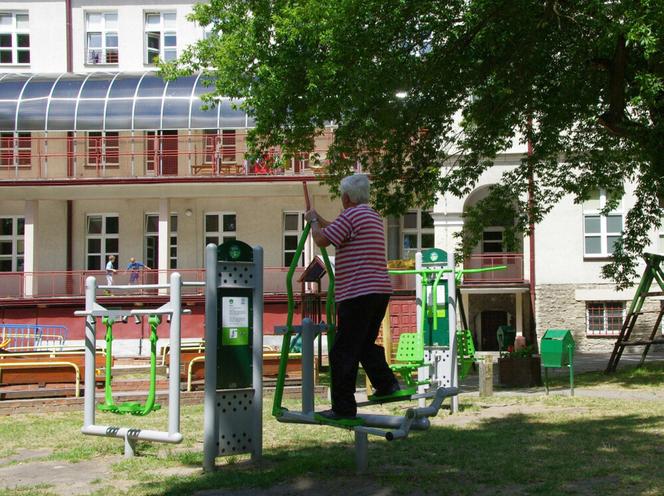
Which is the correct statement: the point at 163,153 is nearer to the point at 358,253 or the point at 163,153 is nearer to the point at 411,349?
the point at 411,349

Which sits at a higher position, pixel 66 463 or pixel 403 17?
pixel 403 17

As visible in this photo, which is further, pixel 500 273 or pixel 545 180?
pixel 500 273

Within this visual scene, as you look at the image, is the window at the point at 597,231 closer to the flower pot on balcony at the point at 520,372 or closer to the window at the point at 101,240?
the flower pot on balcony at the point at 520,372

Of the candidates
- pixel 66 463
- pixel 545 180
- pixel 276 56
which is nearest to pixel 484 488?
pixel 66 463

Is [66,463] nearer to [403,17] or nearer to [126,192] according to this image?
[403,17]

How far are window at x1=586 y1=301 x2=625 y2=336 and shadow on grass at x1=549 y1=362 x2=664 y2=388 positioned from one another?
35.9ft

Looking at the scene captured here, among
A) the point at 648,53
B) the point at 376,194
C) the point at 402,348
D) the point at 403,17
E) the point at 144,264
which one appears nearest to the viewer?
the point at 402,348

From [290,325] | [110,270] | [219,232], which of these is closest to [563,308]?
[219,232]

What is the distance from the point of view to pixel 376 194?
1908 cm

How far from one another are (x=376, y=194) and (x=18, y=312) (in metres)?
17.9

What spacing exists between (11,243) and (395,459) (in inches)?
1175

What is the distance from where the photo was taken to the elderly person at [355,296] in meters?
6.78

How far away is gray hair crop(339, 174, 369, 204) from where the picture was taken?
7078 mm

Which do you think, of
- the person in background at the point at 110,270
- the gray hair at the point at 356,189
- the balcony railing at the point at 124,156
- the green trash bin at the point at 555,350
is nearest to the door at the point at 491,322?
the balcony railing at the point at 124,156
